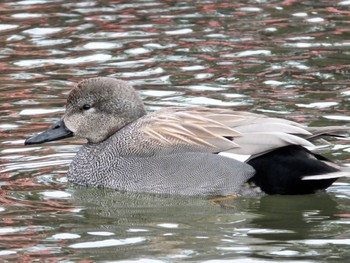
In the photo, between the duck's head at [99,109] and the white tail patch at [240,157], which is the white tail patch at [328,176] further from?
the duck's head at [99,109]

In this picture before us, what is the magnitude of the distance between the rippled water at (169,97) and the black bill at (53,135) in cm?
25

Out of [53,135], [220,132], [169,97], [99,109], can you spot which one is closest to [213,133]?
[220,132]

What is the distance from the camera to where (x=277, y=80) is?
11.9 metres

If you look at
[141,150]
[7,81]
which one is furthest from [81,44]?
[141,150]

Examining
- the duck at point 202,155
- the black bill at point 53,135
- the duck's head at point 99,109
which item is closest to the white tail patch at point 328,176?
the duck at point 202,155

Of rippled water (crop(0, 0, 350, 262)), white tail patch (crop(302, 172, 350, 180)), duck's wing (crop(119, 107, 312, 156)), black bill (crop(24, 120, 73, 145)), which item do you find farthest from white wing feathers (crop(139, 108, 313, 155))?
black bill (crop(24, 120, 73, 145))

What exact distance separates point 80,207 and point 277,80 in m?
3.83

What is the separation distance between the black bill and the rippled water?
247mm

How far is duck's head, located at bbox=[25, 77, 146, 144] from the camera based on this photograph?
30.8 ft

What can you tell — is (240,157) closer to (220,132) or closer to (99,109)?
(220,132)

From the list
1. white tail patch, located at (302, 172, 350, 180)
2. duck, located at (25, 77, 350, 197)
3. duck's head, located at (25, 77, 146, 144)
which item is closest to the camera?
white tail patch, located at (302, 172, 350, 180)

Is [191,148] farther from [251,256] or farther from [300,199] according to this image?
[251,256]

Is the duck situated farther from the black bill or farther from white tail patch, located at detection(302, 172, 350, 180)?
the black bill

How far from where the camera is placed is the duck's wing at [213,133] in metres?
8.59
